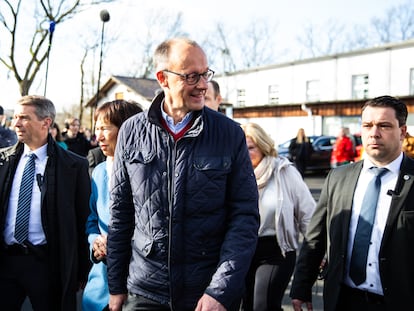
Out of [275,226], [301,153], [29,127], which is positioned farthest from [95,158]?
[301,153]

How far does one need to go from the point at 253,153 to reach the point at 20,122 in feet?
6.35

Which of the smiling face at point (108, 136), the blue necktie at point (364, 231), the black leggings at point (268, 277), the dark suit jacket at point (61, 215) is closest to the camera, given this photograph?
the blue necktie at point (364, 231)

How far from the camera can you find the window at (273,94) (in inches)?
1572

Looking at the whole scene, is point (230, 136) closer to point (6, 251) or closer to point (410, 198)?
point (410, 198)

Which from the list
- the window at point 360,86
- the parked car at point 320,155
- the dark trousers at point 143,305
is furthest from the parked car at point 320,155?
the dark trousers at point 143,305

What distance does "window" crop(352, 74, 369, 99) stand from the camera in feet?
112

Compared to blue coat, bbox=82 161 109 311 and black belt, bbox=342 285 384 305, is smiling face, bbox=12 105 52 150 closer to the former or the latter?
blue coat, bbox=82 161 109 311

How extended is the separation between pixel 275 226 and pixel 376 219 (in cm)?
118

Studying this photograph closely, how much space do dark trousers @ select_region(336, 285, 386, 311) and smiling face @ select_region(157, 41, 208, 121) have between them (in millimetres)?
1512

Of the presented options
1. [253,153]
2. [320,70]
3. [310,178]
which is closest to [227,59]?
[320,70]

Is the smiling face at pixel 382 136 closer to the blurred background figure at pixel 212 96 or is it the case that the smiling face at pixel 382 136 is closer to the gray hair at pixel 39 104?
the blurred background figure at pixel 212 96

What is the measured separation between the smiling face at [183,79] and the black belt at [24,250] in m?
1.74

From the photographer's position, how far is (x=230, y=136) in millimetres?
2391

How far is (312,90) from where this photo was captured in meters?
37.5
